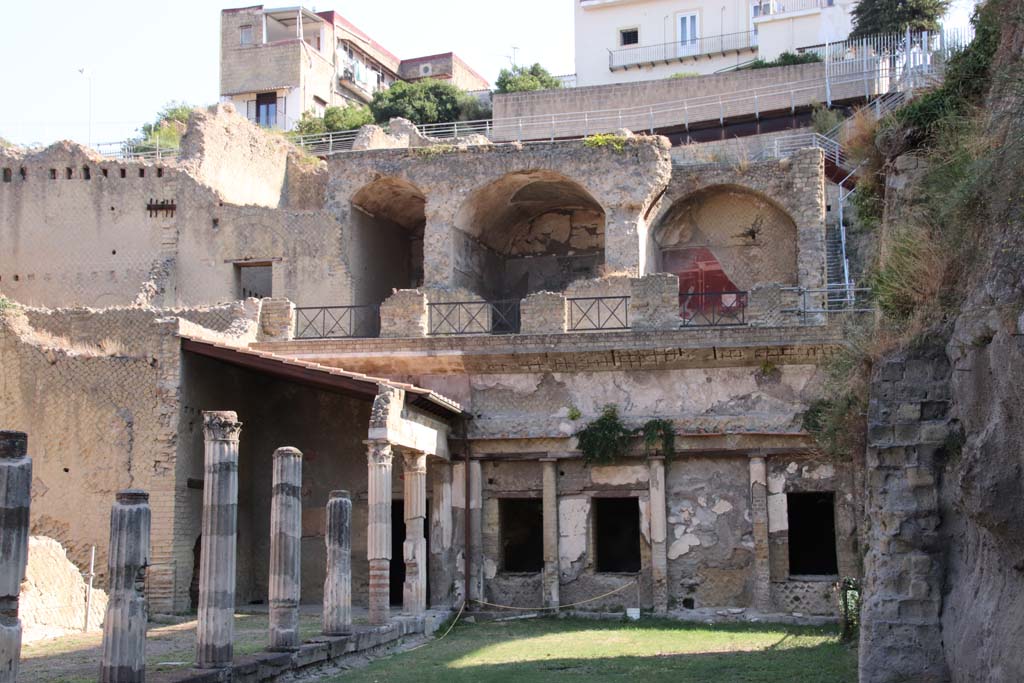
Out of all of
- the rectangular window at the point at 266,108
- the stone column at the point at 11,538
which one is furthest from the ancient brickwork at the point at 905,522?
the rectangular window at the point at 266,108

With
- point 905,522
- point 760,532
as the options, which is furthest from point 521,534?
point 905,522

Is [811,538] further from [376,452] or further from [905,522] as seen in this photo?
[905,522]

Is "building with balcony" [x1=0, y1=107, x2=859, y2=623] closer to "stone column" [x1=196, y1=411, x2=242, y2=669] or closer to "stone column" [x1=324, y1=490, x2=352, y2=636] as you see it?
"stone column" [x1=324, y1=490, x2=352, y2=636]

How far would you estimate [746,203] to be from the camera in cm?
2720

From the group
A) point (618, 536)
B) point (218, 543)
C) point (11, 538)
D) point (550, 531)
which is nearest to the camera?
point (11, 538)

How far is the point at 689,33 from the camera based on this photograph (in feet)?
155

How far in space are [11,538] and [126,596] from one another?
1.75 metres

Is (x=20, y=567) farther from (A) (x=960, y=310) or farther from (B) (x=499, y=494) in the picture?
(B) (x=499, y=494)

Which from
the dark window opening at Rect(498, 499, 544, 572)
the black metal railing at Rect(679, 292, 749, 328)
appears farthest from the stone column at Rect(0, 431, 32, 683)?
the black metal railing at Rect(679, 292, 749, 328)

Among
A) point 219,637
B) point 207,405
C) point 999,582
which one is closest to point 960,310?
point 999,582

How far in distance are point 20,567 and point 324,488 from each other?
12690 mm

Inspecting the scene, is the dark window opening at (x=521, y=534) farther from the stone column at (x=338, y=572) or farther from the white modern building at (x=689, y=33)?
the white modern building at (x=689, y=33)

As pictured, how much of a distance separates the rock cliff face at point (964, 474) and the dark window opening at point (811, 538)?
37.4 ft

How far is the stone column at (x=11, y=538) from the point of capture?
28.0 feet
